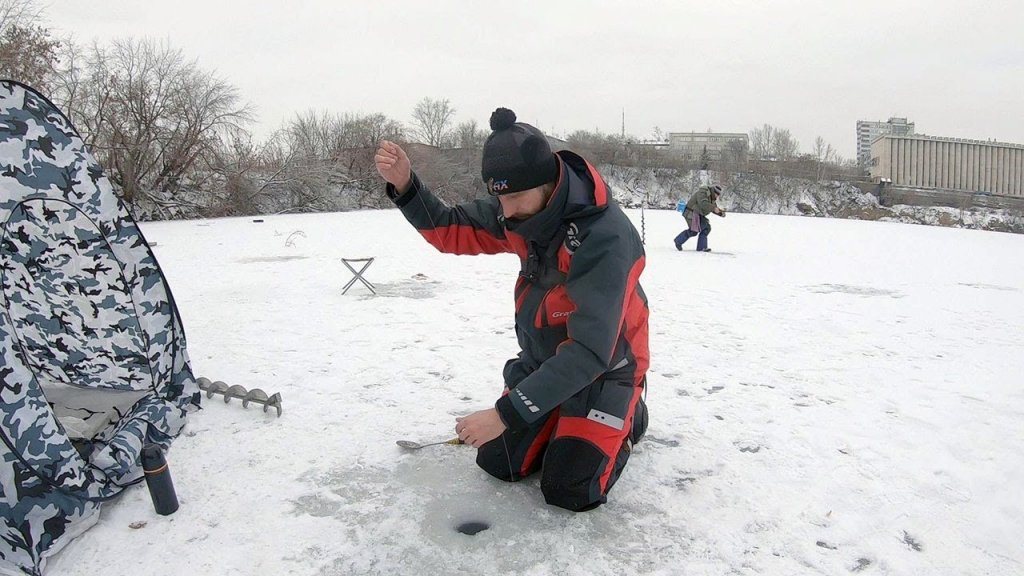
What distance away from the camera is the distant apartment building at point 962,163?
88.2 m

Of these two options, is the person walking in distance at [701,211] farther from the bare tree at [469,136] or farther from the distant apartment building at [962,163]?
the distant apartment building at [962,163]

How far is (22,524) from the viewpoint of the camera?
7.10ft

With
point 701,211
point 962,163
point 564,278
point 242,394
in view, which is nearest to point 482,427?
point 564,278

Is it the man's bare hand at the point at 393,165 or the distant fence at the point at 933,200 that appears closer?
the man's bare hand at the point at 393,165

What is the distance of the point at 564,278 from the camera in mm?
2611

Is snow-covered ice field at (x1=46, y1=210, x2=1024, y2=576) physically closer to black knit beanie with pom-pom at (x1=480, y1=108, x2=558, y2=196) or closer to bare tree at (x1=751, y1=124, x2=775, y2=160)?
black knit beanie with pom-pom at (x1=480, y1=108, x2=558, y2=196)

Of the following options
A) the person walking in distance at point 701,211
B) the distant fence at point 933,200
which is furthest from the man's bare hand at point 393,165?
the distant fence at point 933,200

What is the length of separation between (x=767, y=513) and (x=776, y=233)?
56.9 feet

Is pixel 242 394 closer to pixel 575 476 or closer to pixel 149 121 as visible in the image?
pixel 575 476

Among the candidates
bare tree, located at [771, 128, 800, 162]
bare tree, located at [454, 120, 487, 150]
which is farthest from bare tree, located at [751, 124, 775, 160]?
bare tree, located at [454, 120, 487, 150]

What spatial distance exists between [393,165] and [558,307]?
3.33 feet

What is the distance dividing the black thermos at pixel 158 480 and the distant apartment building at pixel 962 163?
337 ft

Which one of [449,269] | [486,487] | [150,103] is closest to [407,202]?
[486,487]

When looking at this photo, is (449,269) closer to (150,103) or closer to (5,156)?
(5,156)
